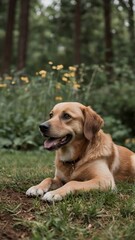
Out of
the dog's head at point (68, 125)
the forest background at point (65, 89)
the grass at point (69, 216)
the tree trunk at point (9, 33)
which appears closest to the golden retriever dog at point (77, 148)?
the dog's head at point (68, 125)

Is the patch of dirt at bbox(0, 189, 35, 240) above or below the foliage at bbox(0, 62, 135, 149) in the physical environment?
above

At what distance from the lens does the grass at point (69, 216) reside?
3307mm

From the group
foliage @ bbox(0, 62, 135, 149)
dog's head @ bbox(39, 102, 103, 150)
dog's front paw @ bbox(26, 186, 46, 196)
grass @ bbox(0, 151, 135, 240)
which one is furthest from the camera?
foliage @ bbox(0, 62, 135, 149)

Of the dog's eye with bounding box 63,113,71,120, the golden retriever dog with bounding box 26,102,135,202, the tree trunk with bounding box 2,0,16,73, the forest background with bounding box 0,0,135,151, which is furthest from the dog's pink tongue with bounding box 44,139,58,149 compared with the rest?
the tree trunk with bounding box 2,0,16,73

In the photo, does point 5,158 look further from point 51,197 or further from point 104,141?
point 51,197

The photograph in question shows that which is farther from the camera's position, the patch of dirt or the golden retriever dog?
the golden retriever dog

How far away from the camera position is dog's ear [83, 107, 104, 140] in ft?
15.9

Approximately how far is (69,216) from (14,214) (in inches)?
18.6

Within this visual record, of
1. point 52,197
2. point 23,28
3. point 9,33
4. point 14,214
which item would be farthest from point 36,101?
point 9,33

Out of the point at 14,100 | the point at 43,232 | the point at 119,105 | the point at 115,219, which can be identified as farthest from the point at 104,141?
the point at 119,105

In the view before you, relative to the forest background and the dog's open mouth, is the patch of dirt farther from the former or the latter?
the forest background

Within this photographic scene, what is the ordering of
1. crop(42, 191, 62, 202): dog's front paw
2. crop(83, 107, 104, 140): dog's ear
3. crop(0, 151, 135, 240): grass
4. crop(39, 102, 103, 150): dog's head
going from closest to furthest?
1. crop(0, 151, 135, 240): grass
2. crop(42, 191, 62, 202): dog's front paw
3. crop(39, 102, 103, 150): dog's head
4. crop(83, 107, 104, 140): dog's ear

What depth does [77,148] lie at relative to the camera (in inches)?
191

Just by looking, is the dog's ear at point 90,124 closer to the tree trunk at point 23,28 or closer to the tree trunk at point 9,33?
the tree trunk at point 23,28
